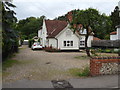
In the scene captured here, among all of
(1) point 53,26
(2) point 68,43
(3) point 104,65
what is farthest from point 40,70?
(1) point 53,26

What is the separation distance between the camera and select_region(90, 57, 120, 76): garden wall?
7715mm

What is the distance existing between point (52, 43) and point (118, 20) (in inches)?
1088

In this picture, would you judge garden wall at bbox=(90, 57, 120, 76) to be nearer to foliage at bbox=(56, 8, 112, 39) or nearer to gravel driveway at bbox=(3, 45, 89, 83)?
gravel driveway at bbox=(3, 45, 89, 83)

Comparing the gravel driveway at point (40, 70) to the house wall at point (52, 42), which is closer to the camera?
the gravel driveway at point (40, 70)

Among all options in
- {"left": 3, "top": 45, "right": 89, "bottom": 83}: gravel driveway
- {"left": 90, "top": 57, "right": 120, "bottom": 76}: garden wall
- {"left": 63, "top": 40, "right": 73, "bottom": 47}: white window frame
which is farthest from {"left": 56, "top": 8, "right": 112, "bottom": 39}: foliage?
{"left": 63, "top": 40, "right": 73, "bottom": 47}: white window frame

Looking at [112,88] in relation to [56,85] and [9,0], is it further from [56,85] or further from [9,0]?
[9,0]

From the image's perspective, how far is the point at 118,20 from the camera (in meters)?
45.3

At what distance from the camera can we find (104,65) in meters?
7.95

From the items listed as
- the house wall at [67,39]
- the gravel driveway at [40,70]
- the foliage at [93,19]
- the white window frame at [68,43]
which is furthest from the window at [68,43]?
the gravel driveway at [40,70]

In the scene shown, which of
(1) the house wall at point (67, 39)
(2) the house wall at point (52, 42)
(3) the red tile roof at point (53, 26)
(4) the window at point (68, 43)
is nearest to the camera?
(1) the house wall at point (67, 39)

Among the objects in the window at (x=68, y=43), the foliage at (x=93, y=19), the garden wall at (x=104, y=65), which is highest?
the foliage at (x=93, y=19)

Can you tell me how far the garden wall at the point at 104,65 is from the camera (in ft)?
25.3

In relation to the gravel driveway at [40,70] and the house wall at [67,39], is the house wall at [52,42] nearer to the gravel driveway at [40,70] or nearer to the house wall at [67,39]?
the house wall at [67,39]

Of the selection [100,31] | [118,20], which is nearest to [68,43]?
[100,31]
